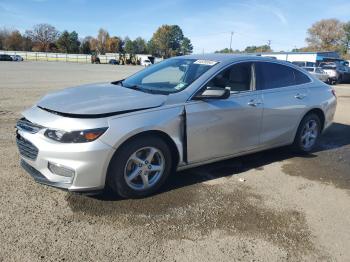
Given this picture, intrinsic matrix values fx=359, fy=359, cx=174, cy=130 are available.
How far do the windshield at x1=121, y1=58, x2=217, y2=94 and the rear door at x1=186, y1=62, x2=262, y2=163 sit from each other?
0.91ft

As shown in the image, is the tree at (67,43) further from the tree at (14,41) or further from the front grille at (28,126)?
the front grille at (28,126)

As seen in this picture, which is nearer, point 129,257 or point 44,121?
point 129,257

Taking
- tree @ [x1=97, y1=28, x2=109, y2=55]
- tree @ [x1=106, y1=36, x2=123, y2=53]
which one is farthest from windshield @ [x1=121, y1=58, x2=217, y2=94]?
tree @ [x1=97, y1=28, x2=109, y2=55]

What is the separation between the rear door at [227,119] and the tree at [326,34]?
104 m

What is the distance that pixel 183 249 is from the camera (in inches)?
124

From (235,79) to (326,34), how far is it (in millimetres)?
106183

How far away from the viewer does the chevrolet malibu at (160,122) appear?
359cm

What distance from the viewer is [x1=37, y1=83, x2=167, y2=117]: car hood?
369 cm

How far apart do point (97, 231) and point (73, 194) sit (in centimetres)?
89

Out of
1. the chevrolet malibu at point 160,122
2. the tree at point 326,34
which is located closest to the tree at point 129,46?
the tree at point 326,34

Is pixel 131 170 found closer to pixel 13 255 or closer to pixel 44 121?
pixel 44 121

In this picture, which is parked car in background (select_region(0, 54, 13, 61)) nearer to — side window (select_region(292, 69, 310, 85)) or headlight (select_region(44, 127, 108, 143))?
side window (select_region(292, 69, 310, 85))

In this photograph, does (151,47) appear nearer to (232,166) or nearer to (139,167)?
(232,166)

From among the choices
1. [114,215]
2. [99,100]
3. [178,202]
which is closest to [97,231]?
[114,215]
